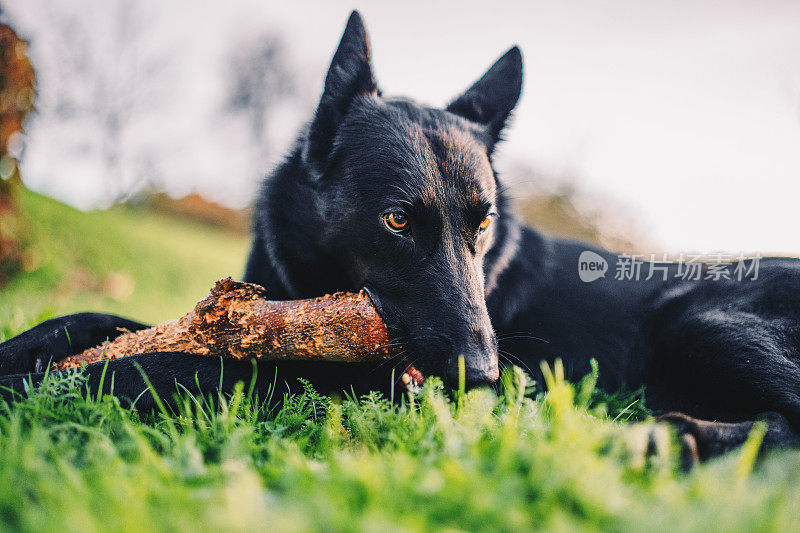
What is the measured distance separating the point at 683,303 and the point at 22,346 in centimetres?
313

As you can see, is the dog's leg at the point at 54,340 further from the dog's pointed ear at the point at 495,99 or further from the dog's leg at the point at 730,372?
the dog's leg at the point at 730,372

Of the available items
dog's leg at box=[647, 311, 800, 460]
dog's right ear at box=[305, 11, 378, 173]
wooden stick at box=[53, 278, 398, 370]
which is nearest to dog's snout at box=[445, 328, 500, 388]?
wooden stick at box=[53, 278, 398, 370]

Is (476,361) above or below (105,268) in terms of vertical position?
above

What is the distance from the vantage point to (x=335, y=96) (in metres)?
2.54

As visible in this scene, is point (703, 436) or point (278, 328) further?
point (278, 328)

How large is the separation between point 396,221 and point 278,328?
74cm


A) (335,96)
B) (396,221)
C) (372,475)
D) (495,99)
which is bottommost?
(372,475)

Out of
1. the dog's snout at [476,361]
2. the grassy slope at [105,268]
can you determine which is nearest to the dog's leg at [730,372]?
the dog's snout at [476,361]

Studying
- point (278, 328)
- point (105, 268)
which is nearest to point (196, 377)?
point (278, 328)

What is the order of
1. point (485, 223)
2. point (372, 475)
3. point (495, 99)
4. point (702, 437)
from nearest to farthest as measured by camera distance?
point (372, 475) → point (702, 437) → point (485, 223) → point (495, 99)

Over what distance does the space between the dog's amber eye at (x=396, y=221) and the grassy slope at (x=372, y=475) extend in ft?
2.69

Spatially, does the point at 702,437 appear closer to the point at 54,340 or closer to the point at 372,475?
the point at 372,475

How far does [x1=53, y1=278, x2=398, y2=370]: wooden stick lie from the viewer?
176cm

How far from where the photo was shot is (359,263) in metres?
2.23
